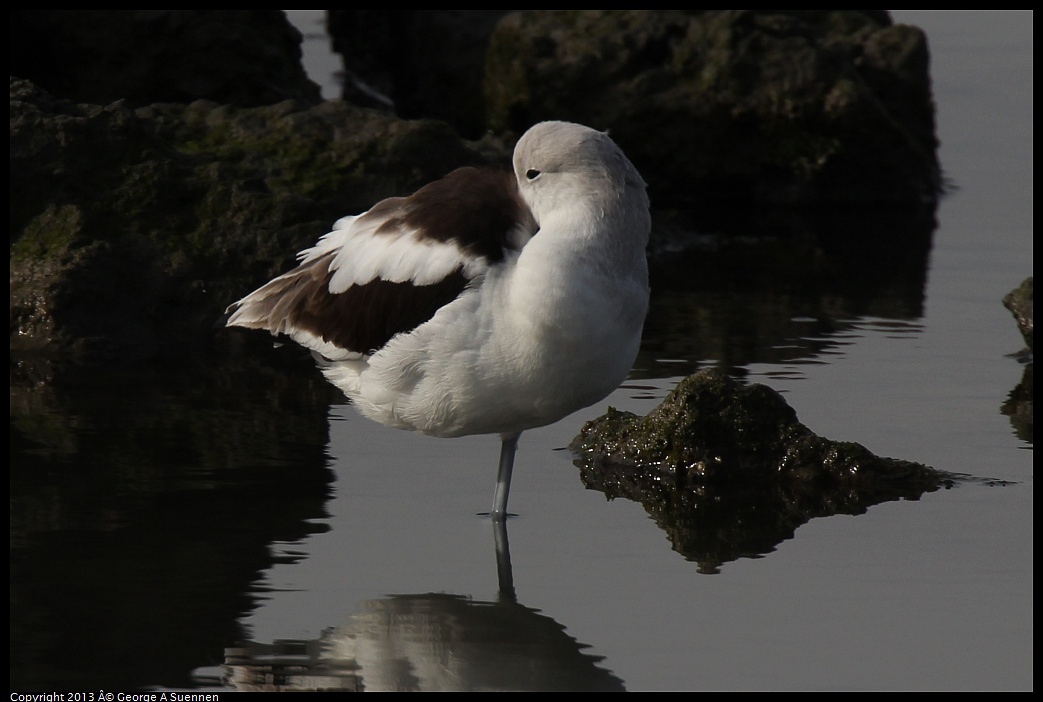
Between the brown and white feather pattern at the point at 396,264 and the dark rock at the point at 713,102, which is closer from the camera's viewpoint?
the brown and white feather pattern at the point at 396,264

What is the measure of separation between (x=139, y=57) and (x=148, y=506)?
8051mm

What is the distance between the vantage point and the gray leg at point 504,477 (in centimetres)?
718

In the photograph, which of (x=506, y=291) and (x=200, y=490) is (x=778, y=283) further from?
(x=506, y=291)

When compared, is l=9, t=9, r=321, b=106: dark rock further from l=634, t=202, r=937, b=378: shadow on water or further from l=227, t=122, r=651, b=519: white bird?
l=227, t=122, r=651, b=519: white bird

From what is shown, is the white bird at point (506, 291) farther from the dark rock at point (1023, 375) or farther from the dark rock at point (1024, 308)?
the dark rock at point (1024, 308)

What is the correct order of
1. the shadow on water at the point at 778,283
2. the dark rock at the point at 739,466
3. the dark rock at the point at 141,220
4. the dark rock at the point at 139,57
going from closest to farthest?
the dark rock at the point at 739,466
the dark rock at the point at 141,220
the shadow on water at the point at 778,283
the dark rock at the point at 139,57

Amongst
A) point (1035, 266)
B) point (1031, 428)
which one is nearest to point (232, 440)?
point (1031, 428)

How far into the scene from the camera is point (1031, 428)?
28.2ft

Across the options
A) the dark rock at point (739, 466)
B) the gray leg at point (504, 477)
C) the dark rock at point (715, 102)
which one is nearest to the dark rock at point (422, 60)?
the dark rock at point (715, 102)

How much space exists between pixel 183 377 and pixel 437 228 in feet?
10.7

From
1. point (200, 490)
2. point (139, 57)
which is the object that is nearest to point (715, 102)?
Result: point (139, 57)

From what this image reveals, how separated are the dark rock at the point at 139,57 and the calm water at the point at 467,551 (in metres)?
4.84

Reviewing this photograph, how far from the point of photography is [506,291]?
6.43 meters

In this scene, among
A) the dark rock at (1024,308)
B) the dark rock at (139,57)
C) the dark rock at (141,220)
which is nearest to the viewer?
the dark rock at (141,220)
